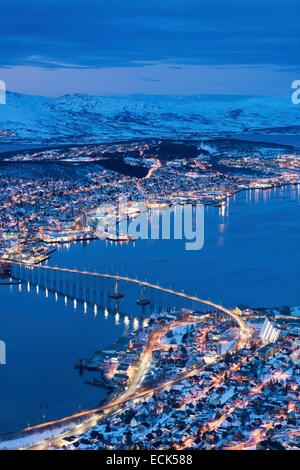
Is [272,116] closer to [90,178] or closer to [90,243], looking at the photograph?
[90,178]

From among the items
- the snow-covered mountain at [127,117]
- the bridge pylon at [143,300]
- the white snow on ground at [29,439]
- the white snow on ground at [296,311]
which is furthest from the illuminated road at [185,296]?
the snow-covered mountain at [127,117]

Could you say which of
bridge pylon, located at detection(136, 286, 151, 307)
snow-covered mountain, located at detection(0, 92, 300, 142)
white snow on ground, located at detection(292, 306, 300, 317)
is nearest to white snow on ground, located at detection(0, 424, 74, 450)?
white snow on ground, located at detection(292, 306, 300, 317)

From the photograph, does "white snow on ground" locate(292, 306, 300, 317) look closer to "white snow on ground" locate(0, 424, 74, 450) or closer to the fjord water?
the fjord water

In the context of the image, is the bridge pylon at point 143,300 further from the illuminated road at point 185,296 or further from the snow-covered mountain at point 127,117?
the snow-covered mountain at point 127,117

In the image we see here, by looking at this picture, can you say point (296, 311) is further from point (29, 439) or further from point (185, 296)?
point (29, 439)

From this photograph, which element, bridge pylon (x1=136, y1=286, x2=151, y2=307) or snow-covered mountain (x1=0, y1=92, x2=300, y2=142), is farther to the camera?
snow-covered mountain (x1=0, y1=92, x2=300, y2=142)

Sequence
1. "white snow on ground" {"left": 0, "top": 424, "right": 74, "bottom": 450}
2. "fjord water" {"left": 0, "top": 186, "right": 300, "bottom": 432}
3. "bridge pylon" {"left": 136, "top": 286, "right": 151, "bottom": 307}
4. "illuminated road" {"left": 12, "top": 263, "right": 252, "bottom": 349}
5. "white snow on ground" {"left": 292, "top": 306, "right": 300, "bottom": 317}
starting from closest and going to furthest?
"white snow on ground" {"left": 0, "top": 424, "right": 74, "bottom": 450}
"fjord water" {"left": 0, "top": 186, "right": 300, "bottom": 432}
"illuminated road" {"left": 12, "top": 263, "right": 252, "bottom": 349}
"white snow on ground" {"left": 292, "top": 306, "right": 300, "bottom": 317}
"bridge pylon" {"left": 136, "top": 286, "right": 151, "bottom": 307}

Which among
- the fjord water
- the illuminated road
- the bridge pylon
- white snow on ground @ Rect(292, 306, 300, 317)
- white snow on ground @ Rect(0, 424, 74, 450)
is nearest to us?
white snow on ground @ Rect(0, 424, 74, 450)
